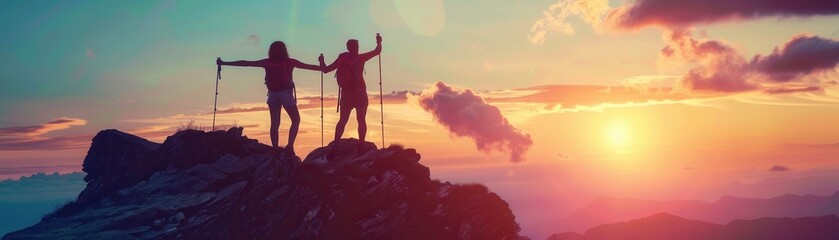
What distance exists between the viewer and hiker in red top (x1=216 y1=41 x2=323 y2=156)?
22.0m

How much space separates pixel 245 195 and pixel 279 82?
4.21 m

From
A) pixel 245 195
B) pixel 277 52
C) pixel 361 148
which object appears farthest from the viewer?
pixel 361 148

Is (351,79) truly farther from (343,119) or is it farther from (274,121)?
(274,121)

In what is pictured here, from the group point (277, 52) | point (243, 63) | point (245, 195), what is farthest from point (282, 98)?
point (245, 195)

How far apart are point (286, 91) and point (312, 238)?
5.65 m

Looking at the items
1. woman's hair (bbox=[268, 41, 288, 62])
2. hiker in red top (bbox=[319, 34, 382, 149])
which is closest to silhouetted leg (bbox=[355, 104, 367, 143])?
hiker in red top (bbox=[319, 34, 382, 149])

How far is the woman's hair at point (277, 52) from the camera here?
73.3ft

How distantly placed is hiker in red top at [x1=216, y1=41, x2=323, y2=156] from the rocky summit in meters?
2.15

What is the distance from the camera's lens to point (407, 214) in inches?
1166

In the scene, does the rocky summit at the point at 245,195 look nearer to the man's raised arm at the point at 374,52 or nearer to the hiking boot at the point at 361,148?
the hiking boot at the point at 361,148

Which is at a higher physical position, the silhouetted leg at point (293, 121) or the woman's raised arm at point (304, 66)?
the woman's raised arm at point (304, 66)

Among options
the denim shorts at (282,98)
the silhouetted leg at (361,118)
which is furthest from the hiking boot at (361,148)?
the denim shorts at (282,98)

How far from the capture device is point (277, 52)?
2244cm

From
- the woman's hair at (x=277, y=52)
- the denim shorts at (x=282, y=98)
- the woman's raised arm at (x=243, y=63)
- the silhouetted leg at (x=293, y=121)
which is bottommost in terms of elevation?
the silhouetted leg at (x=293, y=121)
